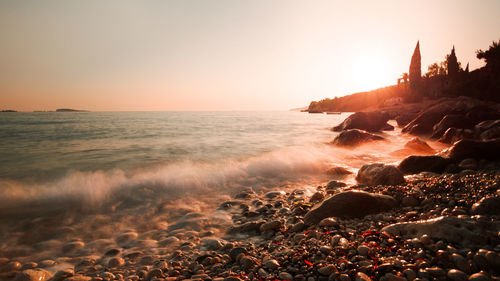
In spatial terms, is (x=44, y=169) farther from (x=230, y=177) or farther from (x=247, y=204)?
(x=247, y=204)

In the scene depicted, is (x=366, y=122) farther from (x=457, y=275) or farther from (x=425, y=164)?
(x=457, y=275)

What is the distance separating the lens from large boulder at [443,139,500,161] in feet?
20.8

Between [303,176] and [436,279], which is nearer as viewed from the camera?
[436,279]

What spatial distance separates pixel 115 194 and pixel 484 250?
7765 millimetres

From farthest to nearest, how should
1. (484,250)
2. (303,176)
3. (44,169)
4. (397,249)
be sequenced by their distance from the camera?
1. (44,169)
2. (303,176)
3. (397,249)
4. (484,250)

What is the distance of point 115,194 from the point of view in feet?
21.7

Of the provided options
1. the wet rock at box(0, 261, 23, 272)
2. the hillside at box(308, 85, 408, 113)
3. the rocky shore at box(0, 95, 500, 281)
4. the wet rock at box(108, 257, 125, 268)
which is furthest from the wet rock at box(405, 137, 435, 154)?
the hillside at box(308, 85, 408, 113)

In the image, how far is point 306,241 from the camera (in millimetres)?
3279

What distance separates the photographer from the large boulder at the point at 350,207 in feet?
12.9

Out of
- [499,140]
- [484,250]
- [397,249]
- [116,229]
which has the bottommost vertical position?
[116,229]

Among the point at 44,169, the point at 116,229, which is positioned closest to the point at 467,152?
the point at 116,229

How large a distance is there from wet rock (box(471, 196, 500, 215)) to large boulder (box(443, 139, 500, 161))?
4335 mm

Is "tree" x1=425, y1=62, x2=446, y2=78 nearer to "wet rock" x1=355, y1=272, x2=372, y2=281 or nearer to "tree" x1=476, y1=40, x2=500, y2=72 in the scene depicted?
"tree" x1=476, y1=40, x2=500, y2=72

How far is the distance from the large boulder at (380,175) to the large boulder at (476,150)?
254cm
